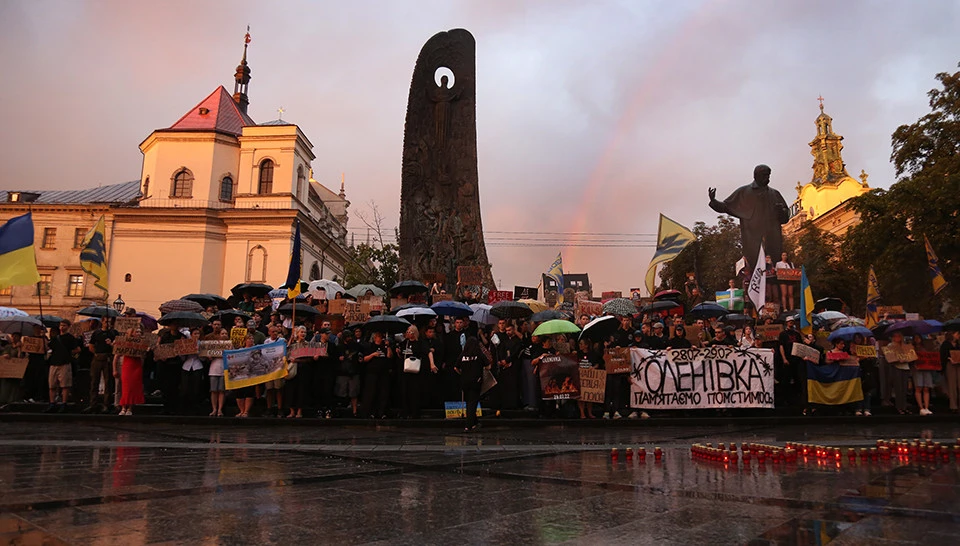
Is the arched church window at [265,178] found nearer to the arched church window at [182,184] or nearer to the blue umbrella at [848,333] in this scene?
the arched church window at [182,184]

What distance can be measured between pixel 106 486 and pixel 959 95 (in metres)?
38.3

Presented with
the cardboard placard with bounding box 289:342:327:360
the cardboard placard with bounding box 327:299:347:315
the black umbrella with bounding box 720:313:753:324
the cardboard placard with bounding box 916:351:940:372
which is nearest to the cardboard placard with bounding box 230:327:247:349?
the cardboard placard with bounding box 289:342:327:360

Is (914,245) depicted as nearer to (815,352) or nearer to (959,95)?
(959,95)

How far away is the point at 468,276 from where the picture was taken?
68.9 ft

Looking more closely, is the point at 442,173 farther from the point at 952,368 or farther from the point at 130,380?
the point at 952,368

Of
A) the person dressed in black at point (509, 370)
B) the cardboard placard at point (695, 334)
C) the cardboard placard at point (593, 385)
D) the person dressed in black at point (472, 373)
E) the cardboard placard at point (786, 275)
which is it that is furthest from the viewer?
the cardboard placard at point (786, 275)

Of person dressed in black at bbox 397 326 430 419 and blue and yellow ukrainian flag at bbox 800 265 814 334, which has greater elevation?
blue and yellow ukrainian flag at bbox 800 265 814 334

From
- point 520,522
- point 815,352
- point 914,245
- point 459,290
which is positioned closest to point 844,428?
point 815,352

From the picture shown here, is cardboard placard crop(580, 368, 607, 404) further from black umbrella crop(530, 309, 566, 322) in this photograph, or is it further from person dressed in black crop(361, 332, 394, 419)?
person dressed in black crop(361, 332, 394, 419)

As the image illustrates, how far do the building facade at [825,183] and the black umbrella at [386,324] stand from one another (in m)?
75.5

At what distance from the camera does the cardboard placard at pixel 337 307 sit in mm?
17242

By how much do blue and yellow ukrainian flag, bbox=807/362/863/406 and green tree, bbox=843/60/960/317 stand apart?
1916 centimetres

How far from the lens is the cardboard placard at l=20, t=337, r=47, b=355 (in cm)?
1422

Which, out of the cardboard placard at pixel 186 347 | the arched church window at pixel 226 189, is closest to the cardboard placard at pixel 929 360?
the cardboard placard at pixel 186 347
